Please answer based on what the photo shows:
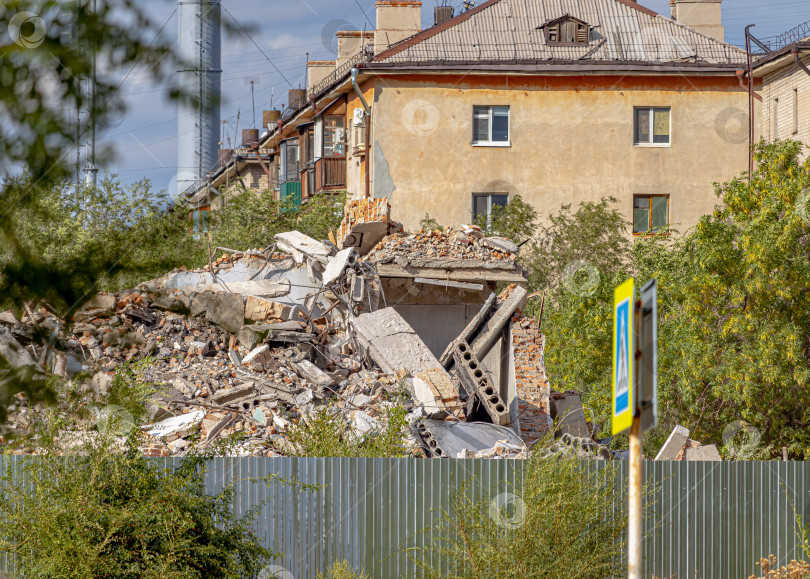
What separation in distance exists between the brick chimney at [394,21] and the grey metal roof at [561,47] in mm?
1020

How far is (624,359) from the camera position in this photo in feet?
13.7

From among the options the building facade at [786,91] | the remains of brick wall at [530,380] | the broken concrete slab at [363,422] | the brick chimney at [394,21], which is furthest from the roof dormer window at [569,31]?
→ the broken concrete slab at [363,422]

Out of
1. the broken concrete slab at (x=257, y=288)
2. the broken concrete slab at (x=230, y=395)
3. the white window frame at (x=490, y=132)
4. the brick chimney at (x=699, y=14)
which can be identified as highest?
the brick chimney at (x=699, y=14)

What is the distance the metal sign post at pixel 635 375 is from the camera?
3.93 m

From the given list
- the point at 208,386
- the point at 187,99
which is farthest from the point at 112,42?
the point at 208,386

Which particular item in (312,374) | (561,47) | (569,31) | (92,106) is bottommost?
(312,374)

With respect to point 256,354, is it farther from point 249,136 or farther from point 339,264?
point 249,136

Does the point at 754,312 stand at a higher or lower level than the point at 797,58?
lower

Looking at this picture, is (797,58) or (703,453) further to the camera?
(797,58)

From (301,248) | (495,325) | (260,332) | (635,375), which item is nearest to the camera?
(635,375)

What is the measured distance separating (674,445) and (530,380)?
290 centimetres

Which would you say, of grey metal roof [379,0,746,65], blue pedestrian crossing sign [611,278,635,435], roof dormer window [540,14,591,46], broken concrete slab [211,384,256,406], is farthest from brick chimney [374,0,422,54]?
blue pedestrian crossing sign [611,278,635,435]

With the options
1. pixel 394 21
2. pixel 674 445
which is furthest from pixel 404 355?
pixel 394 21

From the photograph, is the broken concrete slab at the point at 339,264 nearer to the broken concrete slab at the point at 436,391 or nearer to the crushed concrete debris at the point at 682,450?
the broken concrete slab at the point at 436,391
